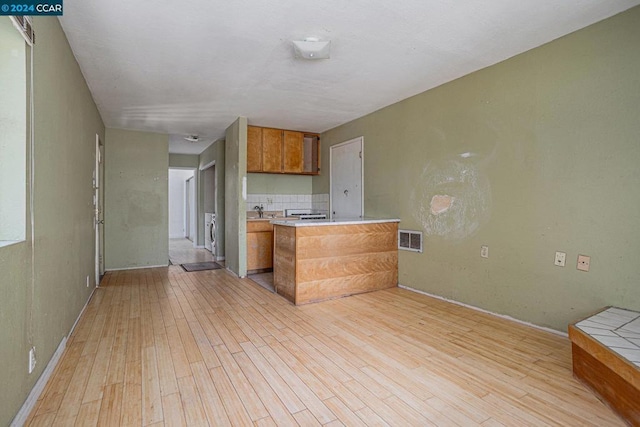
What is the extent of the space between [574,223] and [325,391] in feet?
7.66

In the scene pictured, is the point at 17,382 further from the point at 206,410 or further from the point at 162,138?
the point at 162,138

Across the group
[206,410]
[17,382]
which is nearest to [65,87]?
[17,382]

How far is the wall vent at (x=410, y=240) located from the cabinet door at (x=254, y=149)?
8.84 feet

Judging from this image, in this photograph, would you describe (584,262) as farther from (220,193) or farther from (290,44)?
(220,193)

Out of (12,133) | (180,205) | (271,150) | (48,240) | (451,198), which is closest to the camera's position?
(12,133)

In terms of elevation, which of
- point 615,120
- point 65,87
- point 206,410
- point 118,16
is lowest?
point 206,410

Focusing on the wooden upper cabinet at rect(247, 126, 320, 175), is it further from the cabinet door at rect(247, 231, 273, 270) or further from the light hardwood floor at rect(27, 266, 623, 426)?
the light hardwood floor at rect(27, 266, 623, 426)

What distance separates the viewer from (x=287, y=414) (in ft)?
5.41

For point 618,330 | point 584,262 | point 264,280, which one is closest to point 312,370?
point 618,330

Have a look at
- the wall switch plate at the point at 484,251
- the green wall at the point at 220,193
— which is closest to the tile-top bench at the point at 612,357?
the wall switch plate at the point at 484,251

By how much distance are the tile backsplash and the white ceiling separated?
202cm

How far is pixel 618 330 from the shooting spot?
190 centimetres

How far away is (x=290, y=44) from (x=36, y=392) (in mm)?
2918

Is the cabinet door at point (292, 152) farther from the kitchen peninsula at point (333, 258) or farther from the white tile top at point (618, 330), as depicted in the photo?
the white tile top at point (618, 330)
